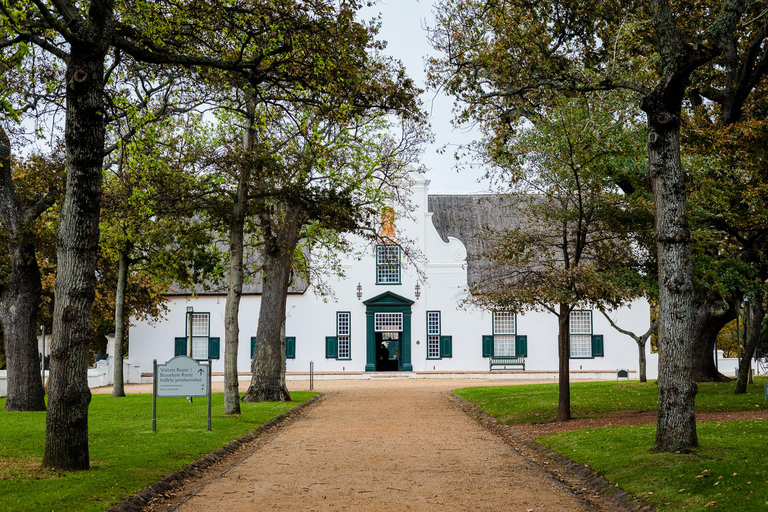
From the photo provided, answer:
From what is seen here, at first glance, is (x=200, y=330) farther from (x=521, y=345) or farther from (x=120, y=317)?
(x=120, y=317)

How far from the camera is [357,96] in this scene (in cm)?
1055

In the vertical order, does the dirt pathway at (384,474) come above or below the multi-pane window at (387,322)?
below

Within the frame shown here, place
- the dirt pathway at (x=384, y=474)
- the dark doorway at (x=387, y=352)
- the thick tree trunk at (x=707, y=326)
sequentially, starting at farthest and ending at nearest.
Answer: the dark doorway at (x=387, y=352) → the thick tree trunk at (x=707, y=326) → the dirt pathway at (x=384, y=474)

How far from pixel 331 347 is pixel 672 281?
105 feet

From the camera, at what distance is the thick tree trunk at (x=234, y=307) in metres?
16.2

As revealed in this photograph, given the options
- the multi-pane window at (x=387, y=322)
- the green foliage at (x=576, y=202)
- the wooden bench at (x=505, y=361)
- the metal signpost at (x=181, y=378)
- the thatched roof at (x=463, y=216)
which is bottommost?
the wooden bench at (x=505, y=361)

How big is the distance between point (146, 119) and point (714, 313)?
15.8m

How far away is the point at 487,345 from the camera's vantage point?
131 ft

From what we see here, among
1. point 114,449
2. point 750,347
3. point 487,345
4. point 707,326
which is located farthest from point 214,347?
point 114,449

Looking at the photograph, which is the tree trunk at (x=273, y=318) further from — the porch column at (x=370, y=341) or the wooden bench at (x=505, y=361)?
the wooden bench at (x=505, y=361)

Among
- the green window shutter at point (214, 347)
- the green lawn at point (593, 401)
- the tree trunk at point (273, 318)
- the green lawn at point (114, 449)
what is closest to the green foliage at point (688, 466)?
the green lawn at point (593, 401)

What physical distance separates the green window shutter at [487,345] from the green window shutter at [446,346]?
1712 mm

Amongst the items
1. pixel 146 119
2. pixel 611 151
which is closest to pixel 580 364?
pixel 611 151

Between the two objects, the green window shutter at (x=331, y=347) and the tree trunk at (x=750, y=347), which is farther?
the green window shutter at (x=331, y=347)
